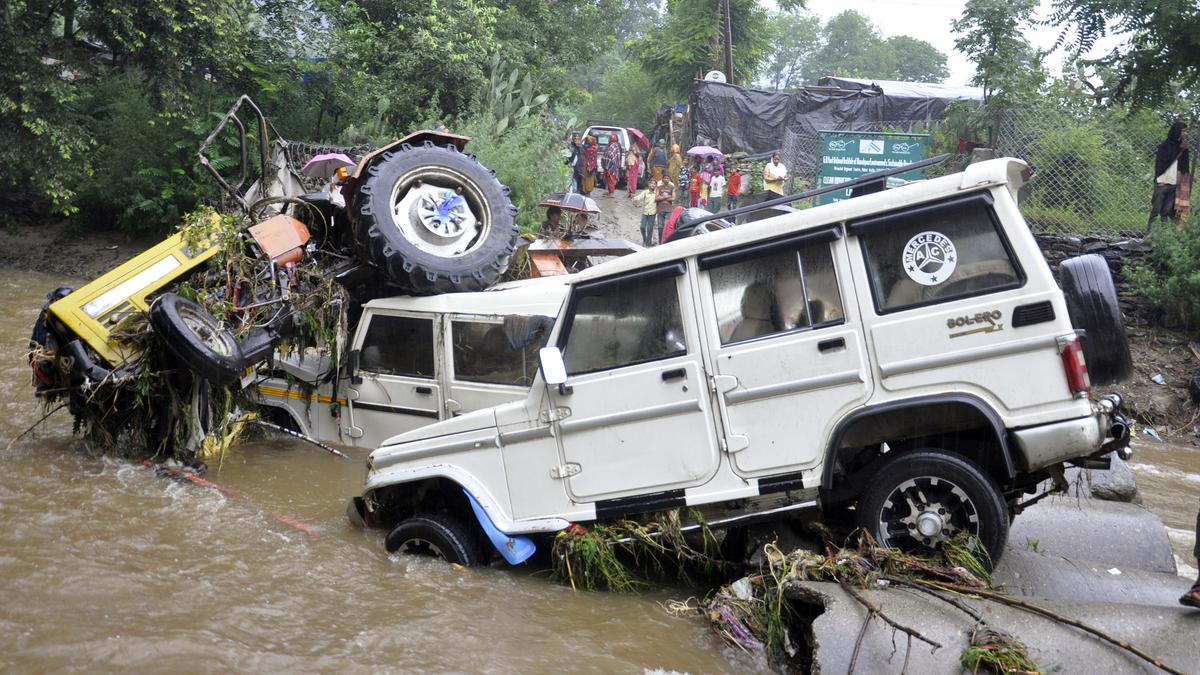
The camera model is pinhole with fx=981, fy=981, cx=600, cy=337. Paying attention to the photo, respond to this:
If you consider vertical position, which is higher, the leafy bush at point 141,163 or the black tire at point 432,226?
the leafy bush at point 141,163

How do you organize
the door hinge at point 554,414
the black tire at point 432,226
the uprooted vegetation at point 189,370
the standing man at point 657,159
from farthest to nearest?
the standing man at point 657,159 → the black tire at point 432,226 → the uprooted vegetation at point 189,370 → the door hinge at point 554,414

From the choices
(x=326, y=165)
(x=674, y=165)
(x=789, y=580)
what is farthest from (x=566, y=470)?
(x=674, y=165)

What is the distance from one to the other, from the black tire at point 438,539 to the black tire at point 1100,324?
131 inches

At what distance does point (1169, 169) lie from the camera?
1298 cm

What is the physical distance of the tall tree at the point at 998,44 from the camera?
16625 mm

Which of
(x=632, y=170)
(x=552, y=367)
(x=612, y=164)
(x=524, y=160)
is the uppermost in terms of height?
(x=612, y=164)

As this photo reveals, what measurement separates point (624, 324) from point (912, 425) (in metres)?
1.53

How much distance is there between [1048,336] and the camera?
4398 mm

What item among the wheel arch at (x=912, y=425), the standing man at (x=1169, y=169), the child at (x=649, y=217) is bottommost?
the wheel arch at (x=912, y=425)

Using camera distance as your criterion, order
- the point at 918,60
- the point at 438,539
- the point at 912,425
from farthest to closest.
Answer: the point at 918,60 → the point at 438,539 → the point at 912,425

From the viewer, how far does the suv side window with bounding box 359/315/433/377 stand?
297 inches

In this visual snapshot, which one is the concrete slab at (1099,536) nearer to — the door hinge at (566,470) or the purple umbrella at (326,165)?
the door hinge at (566,470)

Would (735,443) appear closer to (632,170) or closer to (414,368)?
(414,368)

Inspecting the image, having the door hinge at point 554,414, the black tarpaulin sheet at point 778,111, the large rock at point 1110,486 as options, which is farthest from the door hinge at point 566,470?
the black tarpaulin sheet at point 778,111
